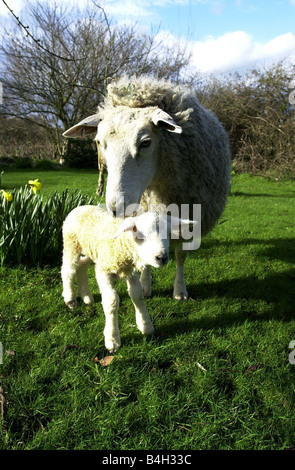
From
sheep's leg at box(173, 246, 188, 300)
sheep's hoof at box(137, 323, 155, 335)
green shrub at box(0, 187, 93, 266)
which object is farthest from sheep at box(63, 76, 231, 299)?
green shrub at box(0, 187, 93, 266)

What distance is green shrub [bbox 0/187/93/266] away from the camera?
11.2 ft

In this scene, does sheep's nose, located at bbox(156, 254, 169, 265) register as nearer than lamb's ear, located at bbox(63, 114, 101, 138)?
Yes

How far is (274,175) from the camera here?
41.5ft

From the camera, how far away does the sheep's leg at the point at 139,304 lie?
2.36 m

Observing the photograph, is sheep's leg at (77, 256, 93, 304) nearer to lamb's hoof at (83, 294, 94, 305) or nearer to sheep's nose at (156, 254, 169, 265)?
lamb's hoof at (83, 294, 94, 305)

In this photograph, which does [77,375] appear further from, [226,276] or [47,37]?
[47,37]

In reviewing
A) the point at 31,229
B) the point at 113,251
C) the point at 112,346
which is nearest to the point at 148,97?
the point at 113,251

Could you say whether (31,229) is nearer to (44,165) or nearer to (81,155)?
(44,165)

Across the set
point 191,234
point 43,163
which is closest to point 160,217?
point 191,234

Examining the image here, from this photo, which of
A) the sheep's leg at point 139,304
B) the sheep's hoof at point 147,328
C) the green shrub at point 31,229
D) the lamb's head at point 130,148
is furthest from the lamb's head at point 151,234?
the green shrub at point 31,229

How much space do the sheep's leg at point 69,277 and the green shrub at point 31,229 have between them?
34.8 inches

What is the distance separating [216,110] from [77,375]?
13465 millimetres

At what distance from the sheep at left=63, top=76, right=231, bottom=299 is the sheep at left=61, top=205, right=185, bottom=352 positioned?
0.76 feet

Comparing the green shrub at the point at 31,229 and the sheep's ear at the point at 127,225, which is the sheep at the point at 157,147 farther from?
the green shrub at the point at 31,229
